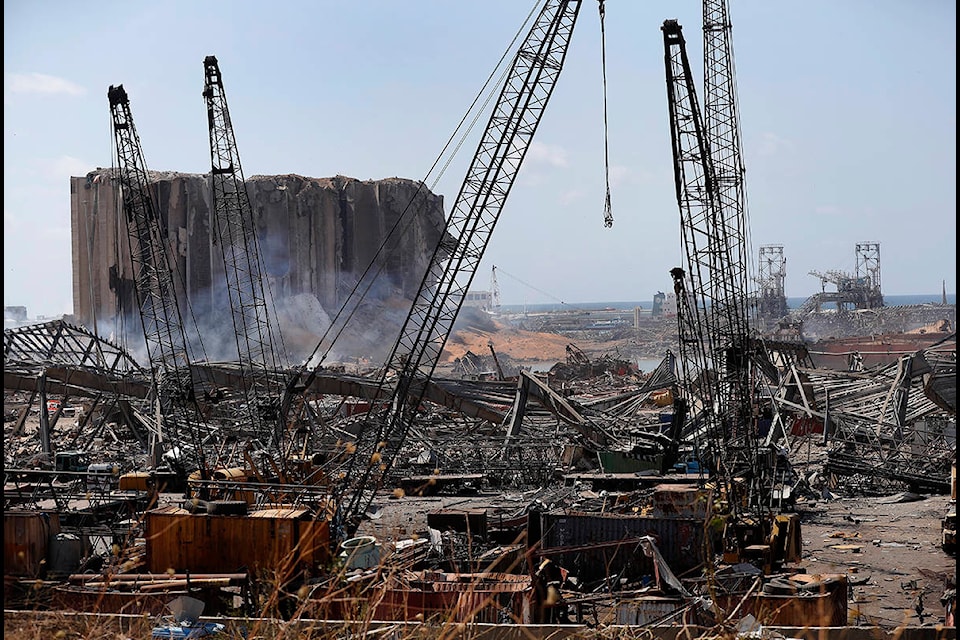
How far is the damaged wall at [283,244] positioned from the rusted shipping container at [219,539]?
69.5 m

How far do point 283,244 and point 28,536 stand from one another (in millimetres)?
84239

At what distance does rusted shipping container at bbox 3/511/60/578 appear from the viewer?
1306 centimetres

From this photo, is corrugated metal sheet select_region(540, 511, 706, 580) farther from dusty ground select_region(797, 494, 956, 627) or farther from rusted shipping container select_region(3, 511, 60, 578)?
rusted shipping container select_region(3, 511, 60, 578)

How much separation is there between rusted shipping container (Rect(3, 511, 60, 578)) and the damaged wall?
69.2 metres

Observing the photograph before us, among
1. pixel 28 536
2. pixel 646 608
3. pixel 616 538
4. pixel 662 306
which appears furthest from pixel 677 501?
pixel 662 306

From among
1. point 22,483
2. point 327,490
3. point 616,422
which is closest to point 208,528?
point 327,490

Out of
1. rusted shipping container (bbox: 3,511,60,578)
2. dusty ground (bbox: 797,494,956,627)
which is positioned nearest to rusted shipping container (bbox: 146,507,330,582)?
rusted shipping container (bbox: 3,511,60,578)

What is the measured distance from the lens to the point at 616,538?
1559 cm

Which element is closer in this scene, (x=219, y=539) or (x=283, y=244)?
(x=219, y=539)

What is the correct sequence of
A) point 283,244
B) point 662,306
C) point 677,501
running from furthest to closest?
point 662,306 < point 283,244 < point 677,501

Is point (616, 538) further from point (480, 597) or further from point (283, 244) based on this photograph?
point (283, 244)

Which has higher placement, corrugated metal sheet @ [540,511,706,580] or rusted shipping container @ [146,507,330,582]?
rusted shipping container @ [146,507,330,582]

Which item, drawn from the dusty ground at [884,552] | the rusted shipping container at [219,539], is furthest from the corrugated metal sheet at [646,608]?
the rusted shipping container at [219,539]

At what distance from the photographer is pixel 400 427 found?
910 inches
